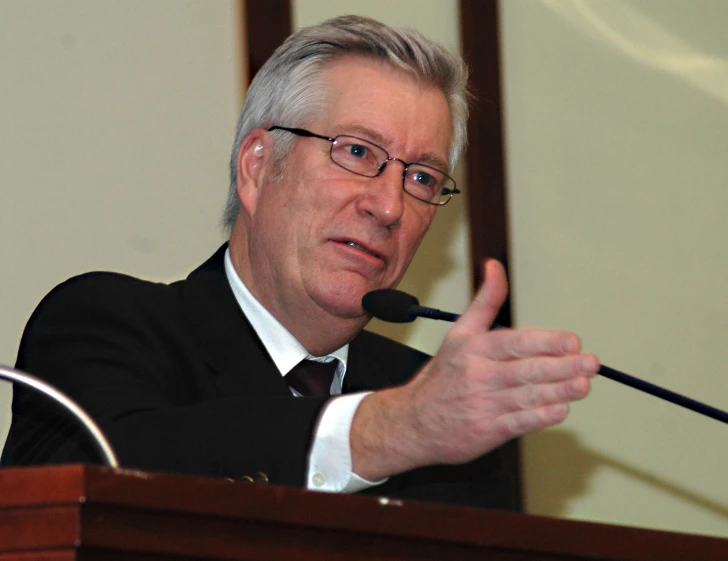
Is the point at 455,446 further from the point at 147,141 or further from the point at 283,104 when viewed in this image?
the point at 147,141

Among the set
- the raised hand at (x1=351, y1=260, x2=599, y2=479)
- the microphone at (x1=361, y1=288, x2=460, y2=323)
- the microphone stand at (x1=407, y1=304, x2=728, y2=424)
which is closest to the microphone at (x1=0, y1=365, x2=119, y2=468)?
the raised hand at (x1=351, y1=260, x2=599, y2=479)

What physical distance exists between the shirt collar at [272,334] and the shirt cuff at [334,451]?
2.78ft

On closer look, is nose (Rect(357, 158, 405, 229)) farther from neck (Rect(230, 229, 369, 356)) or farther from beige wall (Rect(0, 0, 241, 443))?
beige wall (Rect(0, 0, 241, 443))

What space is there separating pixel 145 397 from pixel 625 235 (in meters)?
2.44

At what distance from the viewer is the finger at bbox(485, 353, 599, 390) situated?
137 centimetres

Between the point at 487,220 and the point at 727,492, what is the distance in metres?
1.24

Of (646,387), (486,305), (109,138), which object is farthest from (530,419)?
(109,138)

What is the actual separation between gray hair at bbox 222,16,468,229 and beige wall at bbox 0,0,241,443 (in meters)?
0.39

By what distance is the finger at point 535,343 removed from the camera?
1357mm

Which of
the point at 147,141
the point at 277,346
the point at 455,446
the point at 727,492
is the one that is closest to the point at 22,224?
the point at 147,141

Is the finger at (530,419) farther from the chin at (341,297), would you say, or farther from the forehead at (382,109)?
the forehead at (382,109)

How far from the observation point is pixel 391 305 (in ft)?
6.81

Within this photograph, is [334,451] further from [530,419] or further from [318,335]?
[318,335]

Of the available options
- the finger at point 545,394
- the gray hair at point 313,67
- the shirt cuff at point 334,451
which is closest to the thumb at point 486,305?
the finger at point 545,394
